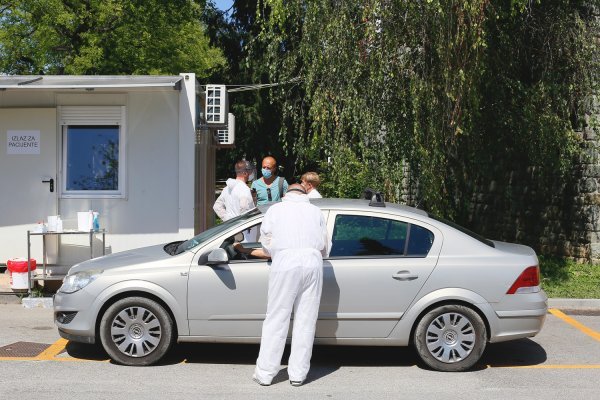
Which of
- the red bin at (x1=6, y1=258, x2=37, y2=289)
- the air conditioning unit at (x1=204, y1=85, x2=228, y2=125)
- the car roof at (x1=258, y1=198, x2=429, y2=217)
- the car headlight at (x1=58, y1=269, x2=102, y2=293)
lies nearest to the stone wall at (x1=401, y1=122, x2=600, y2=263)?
the air conditioning unit at (x1=204, y1=85, x2=228, y2=125)

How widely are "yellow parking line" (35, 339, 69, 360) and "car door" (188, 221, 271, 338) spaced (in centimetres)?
158

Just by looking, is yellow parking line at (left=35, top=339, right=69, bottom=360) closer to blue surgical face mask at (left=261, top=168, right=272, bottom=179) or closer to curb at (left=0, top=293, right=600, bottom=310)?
curb at (left=0, top=293, right=600, bottom=310)

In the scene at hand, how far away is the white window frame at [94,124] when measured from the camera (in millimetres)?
10781

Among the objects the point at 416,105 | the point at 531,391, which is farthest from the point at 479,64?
the point at 531,391

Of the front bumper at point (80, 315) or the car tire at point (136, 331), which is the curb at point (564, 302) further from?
the car tire at point (136, 331)

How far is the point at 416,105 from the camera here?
34.8 ft

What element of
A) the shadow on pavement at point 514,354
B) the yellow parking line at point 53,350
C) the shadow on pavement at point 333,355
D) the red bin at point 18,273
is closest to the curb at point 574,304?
the shadow on pavement at point 514,354

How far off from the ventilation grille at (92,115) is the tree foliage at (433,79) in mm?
2577

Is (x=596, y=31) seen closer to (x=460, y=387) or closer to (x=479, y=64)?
(x=479, y=64)

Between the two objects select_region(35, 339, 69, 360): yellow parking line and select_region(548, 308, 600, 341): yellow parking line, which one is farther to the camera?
select_region(548, 308, 600, 341): yellow parking line

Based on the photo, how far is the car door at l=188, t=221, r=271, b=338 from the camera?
21.5 ft

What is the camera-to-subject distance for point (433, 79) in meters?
10.9

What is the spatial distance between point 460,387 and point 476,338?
573 millimetres

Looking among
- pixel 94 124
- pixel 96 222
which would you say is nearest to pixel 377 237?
pixel 96 222
